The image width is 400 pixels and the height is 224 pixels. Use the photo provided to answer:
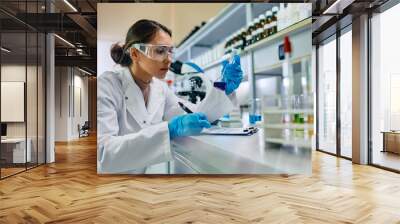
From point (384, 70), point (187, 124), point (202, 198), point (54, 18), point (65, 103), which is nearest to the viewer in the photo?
point (202, 198)

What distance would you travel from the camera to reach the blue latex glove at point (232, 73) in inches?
200

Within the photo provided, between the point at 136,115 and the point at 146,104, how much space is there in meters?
0.20

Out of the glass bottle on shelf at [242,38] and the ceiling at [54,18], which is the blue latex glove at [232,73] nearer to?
the glass bottle on shelf at [242,38]

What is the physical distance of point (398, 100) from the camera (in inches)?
222

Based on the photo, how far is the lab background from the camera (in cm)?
510

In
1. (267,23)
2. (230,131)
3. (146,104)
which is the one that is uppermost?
(267,23)

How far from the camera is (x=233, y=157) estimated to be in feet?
17.0

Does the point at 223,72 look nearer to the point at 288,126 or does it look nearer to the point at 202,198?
the point at 288,126

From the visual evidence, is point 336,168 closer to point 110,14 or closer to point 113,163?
point 113,163

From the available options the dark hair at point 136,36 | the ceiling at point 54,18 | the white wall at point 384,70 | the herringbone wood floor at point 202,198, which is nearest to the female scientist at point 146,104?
the dark hair at point 136,36

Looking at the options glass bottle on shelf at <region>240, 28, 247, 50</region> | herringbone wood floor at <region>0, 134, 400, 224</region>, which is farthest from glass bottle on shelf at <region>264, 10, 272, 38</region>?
herringbone wood floor at <region>0, 134, 400, 224</region>

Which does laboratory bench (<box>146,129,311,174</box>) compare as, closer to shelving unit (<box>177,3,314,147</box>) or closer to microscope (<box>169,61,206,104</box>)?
shelving unit (<box>177,3,314,147</box>)

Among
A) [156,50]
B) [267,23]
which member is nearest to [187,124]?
[156,50]

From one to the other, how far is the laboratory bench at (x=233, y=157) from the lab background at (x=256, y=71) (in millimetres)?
13
